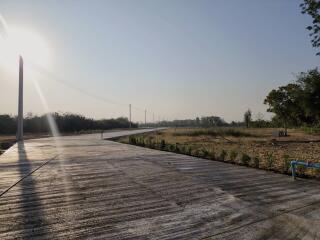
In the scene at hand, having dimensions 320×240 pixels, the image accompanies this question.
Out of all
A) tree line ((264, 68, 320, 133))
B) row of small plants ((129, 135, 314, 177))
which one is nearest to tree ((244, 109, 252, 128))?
tree line ((264, 68, 320, 133))

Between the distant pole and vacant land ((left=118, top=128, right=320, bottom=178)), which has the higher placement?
the distant pole

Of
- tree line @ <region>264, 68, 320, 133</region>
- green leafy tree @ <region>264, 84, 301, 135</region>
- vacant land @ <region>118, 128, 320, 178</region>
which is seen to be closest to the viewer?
vacant land @ <region>118, 128, 320, 178</region>

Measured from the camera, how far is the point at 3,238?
3.85 metres

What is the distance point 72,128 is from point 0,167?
52.5 meters

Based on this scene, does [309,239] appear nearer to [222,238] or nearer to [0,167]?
[222,238]

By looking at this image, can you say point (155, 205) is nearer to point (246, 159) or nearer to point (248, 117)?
point (246, 159)

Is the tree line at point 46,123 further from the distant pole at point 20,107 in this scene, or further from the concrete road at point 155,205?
the concrete road at point 155,205

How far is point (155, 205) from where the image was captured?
541 cm

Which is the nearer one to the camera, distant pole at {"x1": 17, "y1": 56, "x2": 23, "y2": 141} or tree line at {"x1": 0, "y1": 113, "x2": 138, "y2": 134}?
distant pole at {"x1": 17, "y1": 56, "x2": 23, "y2": 141}

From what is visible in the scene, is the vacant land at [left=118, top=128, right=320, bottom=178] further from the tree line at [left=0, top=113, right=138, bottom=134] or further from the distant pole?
the tree line at [left=0, top=113, right=138, bottom=134]

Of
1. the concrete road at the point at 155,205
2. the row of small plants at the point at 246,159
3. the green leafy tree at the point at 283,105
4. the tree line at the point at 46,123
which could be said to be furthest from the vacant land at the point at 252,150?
the tree line at the point at 46,123

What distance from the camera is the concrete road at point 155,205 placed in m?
4.16

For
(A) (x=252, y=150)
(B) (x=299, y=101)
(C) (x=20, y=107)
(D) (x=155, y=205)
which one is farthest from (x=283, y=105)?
(D) (x=155, y=205)

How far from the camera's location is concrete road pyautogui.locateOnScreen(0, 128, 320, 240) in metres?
4.16
